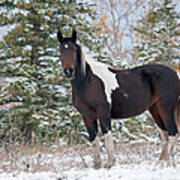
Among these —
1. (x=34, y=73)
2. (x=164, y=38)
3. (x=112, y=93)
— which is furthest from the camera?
(x=164, y=38)

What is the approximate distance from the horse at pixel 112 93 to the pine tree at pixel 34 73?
12.9 feet

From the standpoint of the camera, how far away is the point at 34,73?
30.6 feet

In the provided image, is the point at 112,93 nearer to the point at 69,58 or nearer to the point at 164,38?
the point at 69,58

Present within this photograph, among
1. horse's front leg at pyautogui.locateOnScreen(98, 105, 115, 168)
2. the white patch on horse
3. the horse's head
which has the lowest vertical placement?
horse's front leg at pyautogui.locateOnScreen(98, 105, 115, 168)

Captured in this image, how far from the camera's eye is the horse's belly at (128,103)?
5172 mm

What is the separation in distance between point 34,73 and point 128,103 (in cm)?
487

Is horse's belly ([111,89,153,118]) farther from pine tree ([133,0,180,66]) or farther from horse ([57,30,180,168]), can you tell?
pine tree ([133,0,180,66])

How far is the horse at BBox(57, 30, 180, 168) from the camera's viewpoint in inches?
189

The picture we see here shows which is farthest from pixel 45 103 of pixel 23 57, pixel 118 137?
pixel 118 137

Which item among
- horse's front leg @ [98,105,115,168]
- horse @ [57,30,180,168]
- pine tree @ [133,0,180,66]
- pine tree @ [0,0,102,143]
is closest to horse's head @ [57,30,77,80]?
horse @ [57,30,180,168]

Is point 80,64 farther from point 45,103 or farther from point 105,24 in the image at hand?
point 105,24

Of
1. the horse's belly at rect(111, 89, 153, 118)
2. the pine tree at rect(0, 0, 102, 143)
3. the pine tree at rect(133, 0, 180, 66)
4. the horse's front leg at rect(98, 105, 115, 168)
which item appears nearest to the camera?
the horse's front leg at rect(98, 105, 115, 168)

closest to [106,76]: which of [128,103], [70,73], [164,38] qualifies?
[128,103]

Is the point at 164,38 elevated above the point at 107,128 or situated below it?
above
